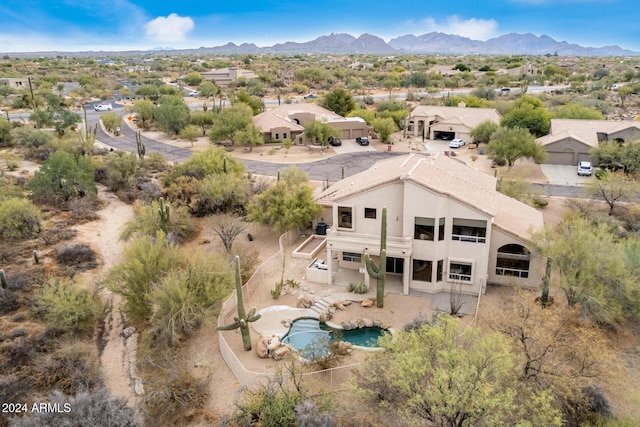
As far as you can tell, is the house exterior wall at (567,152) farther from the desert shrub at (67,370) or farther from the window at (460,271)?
the desert shrub at (67,370)

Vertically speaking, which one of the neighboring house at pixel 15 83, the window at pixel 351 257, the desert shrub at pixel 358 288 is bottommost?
the desert shrub at pixel 358 288

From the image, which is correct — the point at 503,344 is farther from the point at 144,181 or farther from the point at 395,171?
the point at 144,181

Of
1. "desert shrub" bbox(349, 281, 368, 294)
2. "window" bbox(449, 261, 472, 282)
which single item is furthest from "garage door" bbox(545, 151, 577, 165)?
"desert shrub" bbox(349, 281, 368, 294)

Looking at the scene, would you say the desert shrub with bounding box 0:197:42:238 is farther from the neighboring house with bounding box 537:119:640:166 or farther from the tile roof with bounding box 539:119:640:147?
the tile roof with bounding box 539:119:640:147

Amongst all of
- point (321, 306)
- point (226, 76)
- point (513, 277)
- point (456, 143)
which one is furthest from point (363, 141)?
point (226, 76)

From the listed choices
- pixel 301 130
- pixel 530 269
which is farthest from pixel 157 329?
pixel 301 130

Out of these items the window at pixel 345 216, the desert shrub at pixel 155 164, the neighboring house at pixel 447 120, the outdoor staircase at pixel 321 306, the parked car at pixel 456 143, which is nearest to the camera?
the outdoor staircase at pixel 321 306

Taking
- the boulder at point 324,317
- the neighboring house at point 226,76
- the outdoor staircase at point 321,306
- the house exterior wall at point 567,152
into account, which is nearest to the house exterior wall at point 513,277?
the outdoor staircase at point 321,306
